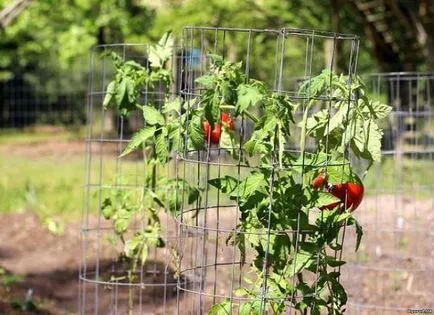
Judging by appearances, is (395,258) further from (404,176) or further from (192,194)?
(404,176)

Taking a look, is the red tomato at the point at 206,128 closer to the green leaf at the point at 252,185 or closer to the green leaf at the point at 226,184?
the green leaf at the point at 226,184

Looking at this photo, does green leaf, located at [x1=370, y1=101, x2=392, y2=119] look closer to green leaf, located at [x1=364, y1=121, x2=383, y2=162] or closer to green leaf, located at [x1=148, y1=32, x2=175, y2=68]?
green leaf, located at [x1=364, y1=121, x2=383, y2=162]

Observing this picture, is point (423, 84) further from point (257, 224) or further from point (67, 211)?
point (257, 224)

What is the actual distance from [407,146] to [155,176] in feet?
31.9

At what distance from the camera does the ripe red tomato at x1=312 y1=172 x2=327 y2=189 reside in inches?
113

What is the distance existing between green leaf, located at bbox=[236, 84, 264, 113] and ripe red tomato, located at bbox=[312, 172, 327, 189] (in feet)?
1.13

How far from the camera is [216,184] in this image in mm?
2912

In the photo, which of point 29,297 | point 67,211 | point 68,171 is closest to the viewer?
point 29,297

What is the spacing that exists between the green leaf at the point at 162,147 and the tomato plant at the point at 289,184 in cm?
18

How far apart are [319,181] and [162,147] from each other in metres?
0.63

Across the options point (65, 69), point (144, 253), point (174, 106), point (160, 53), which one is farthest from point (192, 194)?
point (65, 69)

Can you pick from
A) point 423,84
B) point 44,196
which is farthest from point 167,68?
point 423,84

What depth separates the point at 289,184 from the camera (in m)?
2.87

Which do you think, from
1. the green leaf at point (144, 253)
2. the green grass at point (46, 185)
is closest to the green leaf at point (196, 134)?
the green leaf at point (144, 253)
